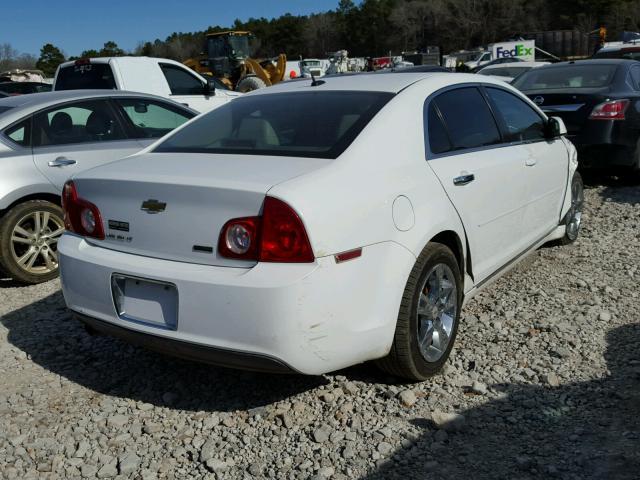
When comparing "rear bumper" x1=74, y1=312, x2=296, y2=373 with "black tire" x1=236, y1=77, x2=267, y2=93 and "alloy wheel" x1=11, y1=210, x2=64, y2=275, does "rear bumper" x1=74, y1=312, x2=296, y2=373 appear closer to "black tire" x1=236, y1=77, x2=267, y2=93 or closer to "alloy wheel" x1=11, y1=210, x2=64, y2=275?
"alloy wheel" x1=11, y1=210, x2=64, y2=275

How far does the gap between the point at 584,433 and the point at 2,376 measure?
3.15 meters

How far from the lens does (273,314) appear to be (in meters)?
2.76

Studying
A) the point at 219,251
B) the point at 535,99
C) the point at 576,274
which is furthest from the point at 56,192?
the point at 535,99

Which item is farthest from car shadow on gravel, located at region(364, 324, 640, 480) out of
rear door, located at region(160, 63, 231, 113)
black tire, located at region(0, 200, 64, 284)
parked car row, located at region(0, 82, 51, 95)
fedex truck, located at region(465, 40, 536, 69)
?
fedex truck, located at region(465, 40, 536, 69)

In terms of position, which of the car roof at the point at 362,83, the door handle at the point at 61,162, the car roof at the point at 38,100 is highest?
the car roof at the point at 362,83

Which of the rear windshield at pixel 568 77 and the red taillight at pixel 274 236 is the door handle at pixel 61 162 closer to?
the red taillight at pixel 274 236

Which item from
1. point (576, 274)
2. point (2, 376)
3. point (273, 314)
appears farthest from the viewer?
point (576, 274)

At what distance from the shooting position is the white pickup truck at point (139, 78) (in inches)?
375

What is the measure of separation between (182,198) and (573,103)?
239 inches

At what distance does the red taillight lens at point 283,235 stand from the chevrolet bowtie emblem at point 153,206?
1.81 ft

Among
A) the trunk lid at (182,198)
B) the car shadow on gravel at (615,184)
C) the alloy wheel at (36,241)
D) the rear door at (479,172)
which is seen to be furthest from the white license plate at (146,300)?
the car shadow on gravel at (615,184)

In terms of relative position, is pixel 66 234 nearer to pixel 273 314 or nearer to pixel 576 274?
pixel 273 314

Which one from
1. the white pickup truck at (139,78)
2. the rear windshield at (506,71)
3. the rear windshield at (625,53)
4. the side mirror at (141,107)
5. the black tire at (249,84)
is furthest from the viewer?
the black tire at (249,84)

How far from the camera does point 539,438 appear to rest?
3.00 metres
